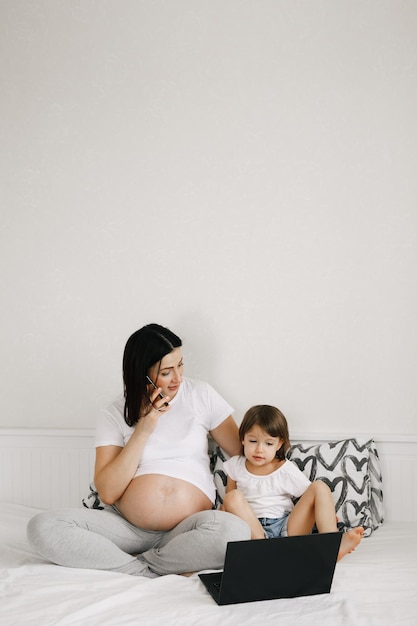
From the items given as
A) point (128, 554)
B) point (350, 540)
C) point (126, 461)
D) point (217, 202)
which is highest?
point (217, 202)

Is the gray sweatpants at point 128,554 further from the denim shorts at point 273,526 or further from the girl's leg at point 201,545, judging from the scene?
the denim shorts at point 273,526

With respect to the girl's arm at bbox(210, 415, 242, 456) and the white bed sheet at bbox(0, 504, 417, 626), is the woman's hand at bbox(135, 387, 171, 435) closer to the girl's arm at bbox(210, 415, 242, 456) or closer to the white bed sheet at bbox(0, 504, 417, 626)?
the girl's arm at bbox(210, 415, 242, 456)

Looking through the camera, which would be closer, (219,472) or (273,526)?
(273,526)

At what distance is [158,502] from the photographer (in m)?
1.98

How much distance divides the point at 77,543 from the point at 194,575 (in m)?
0.32

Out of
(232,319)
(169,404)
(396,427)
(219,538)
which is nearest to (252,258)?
(232,319)

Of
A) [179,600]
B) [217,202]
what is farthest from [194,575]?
[217,202]

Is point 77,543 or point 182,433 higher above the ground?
point 182,433

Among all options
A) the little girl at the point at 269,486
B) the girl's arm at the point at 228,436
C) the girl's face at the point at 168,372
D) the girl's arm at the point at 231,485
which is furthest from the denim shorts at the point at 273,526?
the girl's face at the point at 168,372

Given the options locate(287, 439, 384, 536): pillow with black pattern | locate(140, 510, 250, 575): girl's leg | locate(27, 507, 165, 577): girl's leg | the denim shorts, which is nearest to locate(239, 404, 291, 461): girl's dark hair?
locate(287, 439, 384, 536): pillow with black pattern

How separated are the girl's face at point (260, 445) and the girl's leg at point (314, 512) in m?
0.17

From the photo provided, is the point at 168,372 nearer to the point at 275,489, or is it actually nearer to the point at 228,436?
the point at 228,436

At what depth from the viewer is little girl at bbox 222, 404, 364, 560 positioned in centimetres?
192

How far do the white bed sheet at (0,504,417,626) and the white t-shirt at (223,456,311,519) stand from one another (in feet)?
0.86
